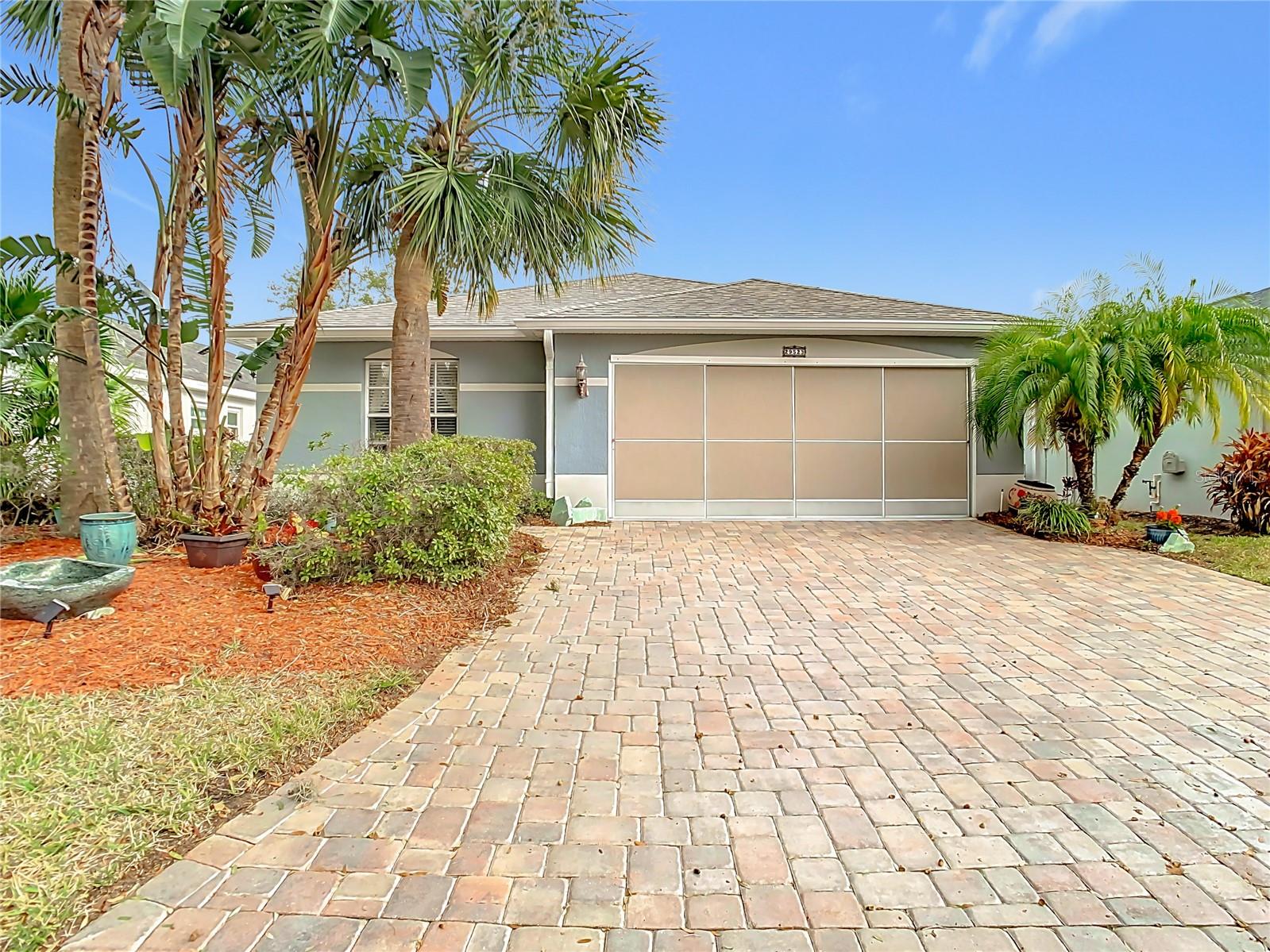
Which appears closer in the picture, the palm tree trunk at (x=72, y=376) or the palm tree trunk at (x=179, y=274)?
the palm tree trunk at (x=179, y=274)

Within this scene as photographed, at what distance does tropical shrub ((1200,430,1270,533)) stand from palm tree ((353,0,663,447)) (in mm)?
8831

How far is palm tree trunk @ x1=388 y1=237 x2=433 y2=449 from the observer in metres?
7.12

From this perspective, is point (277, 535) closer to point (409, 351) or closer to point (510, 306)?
point (409, 351)

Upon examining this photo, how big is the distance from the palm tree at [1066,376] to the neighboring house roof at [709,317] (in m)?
1.23

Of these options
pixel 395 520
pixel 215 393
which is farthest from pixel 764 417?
pixel 215 393

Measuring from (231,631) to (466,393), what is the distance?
7385mm

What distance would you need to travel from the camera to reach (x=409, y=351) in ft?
23.7

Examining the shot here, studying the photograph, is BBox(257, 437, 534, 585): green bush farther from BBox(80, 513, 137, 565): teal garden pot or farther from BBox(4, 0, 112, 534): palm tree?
BBox(4, 0, 112, 534): palm tree

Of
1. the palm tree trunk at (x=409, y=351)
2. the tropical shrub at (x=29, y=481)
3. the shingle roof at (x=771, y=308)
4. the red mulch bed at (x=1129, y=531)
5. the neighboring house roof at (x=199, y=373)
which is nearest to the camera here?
the tropical shrub at (x=29, y=481)

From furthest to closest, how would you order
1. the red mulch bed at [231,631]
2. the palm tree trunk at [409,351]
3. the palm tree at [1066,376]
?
1. the palm tree at [1066,376]
2. the palm tree trunk at [409,351]
3. the red mulch bed at [231,631]

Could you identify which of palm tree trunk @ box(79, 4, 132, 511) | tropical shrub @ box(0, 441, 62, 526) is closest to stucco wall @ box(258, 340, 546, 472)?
tropical shrub @ box(0, 441, 62, 526)

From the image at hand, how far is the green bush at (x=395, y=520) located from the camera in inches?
198

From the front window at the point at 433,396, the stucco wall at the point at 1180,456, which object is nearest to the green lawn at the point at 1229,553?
the stucco wall at the point at 1180,456

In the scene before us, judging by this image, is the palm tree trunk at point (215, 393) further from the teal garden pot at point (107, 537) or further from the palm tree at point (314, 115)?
the teal garden pot at point (107, 537)
